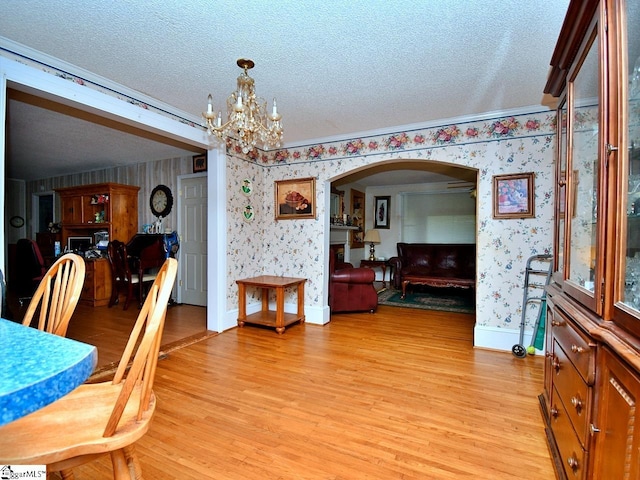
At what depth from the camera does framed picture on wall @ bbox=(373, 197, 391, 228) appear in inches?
298

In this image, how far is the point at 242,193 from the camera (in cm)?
393

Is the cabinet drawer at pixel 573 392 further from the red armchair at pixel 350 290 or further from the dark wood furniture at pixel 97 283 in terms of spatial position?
the dark wood furniture at pixel 97 283

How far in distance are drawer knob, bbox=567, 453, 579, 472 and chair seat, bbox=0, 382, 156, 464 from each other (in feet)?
4.98

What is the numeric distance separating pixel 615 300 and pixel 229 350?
2849mm

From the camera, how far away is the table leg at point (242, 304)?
3.79m

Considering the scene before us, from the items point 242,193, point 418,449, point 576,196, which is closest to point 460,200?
point 242,193

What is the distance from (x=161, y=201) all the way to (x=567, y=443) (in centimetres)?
538

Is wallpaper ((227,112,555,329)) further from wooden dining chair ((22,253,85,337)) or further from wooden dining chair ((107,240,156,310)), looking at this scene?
wooden dining chair ((22,253,85,337))

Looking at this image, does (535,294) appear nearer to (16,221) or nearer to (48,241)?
(48,241)

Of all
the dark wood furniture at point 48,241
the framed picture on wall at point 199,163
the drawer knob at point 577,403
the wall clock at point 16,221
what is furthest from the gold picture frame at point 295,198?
the wall clock at point 16,221

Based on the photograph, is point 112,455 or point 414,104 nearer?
point 112,455

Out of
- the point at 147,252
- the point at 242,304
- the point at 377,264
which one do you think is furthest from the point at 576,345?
the point at 377,264

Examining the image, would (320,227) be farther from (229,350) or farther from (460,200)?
(460,200)

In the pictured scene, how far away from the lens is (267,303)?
14.0 ft
